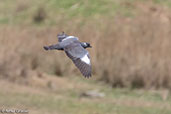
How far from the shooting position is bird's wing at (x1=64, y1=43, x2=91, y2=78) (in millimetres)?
8719

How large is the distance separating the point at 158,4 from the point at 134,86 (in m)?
8.87

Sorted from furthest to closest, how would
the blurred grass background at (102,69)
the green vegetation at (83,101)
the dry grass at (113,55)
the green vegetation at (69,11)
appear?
1. the green vegetation at (69,11)
2. the dry grass at (113,55)
3. the blurred grass background at (102,69)
4. the green vegetation at (83,101)

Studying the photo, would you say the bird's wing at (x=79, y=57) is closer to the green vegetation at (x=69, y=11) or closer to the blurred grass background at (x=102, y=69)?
the blurred grass background at (x=102, y=69)

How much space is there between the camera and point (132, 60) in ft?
55.9

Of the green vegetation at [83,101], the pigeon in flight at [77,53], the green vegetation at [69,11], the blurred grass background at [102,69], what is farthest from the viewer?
the green vegetation at [69,11]

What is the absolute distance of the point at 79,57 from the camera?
29.0 ft

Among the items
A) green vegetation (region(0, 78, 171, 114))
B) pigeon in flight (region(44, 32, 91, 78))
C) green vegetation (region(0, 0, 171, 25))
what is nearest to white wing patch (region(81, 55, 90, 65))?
pigeon in flight (region(44, 32, 91, 78))

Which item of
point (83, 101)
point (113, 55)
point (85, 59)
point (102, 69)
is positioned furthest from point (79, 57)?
point (113, 55)

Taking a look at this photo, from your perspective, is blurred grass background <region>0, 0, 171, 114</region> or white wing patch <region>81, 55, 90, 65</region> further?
blurred grass background <region>0, 0, 171, 114</region>

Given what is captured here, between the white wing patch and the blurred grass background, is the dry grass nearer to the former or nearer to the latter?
the blurred grass background

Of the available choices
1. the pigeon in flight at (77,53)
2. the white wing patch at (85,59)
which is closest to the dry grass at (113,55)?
the pigeon in flight at (77,53)

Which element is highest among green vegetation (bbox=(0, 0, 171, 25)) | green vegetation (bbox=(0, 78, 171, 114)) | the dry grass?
green vegetation (bbox=(0, 0, 171, 25))

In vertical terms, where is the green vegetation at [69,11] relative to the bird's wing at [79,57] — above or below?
above

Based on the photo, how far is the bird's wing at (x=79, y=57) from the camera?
8719mm
